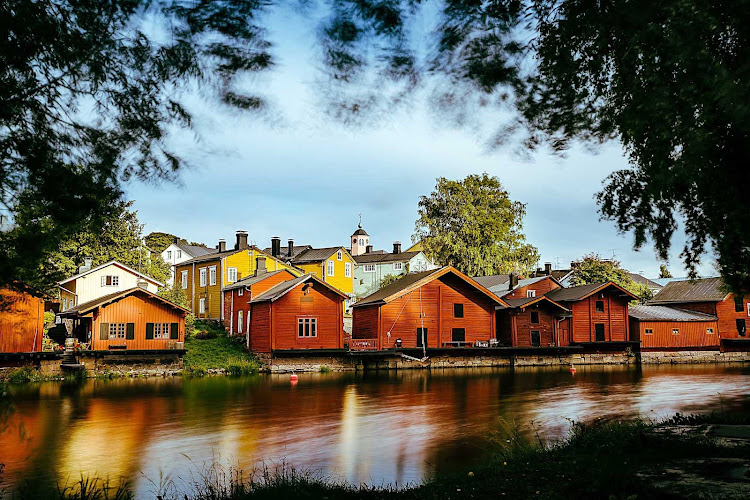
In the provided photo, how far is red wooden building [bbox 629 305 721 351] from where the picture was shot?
196 ft

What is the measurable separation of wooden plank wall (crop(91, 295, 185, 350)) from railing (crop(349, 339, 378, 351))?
1274 centimetres

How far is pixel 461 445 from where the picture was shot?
18234mm

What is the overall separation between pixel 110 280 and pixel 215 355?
1230 cm

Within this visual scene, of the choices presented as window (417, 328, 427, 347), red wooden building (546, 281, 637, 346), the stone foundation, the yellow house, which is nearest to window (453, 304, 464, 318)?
window (417, 328, 427, 347)

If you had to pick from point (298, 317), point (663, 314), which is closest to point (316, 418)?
point (298, 317)

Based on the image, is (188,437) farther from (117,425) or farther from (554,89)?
(554,89)

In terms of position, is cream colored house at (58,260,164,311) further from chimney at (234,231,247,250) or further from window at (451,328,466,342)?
window at (451,328,466,342)

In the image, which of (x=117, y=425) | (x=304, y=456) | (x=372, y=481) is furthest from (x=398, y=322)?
(x=372, y=481)

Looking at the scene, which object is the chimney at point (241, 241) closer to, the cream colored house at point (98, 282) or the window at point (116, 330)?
the cream colored house at point (98, 282)

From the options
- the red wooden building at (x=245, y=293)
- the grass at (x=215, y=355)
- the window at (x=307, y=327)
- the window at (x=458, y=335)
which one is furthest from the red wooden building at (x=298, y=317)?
the window at (x=458, y=335)

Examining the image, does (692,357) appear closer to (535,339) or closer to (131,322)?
(535,339)

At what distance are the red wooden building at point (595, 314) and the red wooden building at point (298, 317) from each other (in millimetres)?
21320

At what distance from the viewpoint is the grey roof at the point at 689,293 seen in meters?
63.3

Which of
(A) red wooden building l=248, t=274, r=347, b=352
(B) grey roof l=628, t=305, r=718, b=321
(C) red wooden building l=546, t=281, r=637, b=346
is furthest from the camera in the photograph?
(B) grey roof l=628, t=305, r=718, b=321
